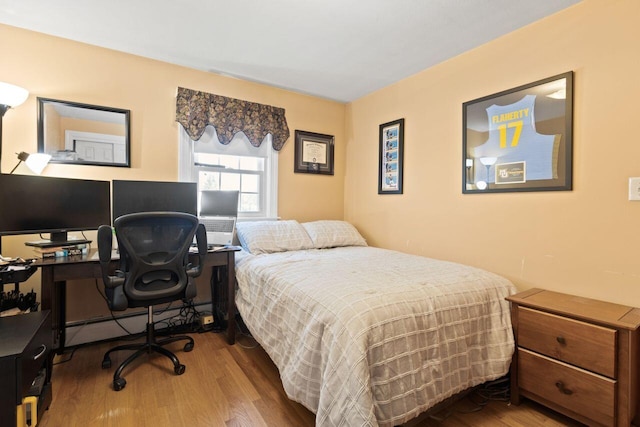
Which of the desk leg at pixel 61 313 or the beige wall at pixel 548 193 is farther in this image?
the desk leg at pixel 61 313

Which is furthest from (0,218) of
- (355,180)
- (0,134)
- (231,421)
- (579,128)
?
(579,128)

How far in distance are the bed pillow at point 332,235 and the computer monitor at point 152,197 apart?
1.17 meters

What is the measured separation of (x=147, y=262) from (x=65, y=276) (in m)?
0.55

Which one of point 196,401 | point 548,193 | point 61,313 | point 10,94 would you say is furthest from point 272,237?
point 548,193

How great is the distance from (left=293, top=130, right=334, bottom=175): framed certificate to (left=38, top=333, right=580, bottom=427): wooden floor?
2142mm

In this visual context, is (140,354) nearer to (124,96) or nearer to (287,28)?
(124,96)

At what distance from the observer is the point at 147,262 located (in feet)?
6.11

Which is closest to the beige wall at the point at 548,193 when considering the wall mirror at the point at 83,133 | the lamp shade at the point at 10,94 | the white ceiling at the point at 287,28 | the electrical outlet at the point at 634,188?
the electrical outlet at the point at 634,188

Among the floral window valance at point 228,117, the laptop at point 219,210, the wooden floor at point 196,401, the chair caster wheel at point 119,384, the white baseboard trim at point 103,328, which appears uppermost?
the floral window valance at point 228,117

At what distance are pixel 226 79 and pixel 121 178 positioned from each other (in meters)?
1.37

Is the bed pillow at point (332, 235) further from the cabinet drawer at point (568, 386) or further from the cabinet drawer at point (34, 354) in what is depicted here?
the cabinet drawer at point (34, 354)

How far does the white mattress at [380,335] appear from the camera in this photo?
125cm

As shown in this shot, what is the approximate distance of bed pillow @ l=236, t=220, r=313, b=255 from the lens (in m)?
2.71

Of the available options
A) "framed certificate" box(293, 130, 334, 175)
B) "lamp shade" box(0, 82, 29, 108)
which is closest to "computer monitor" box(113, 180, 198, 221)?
"lamp shade" box(0, 82, 29, 108)
